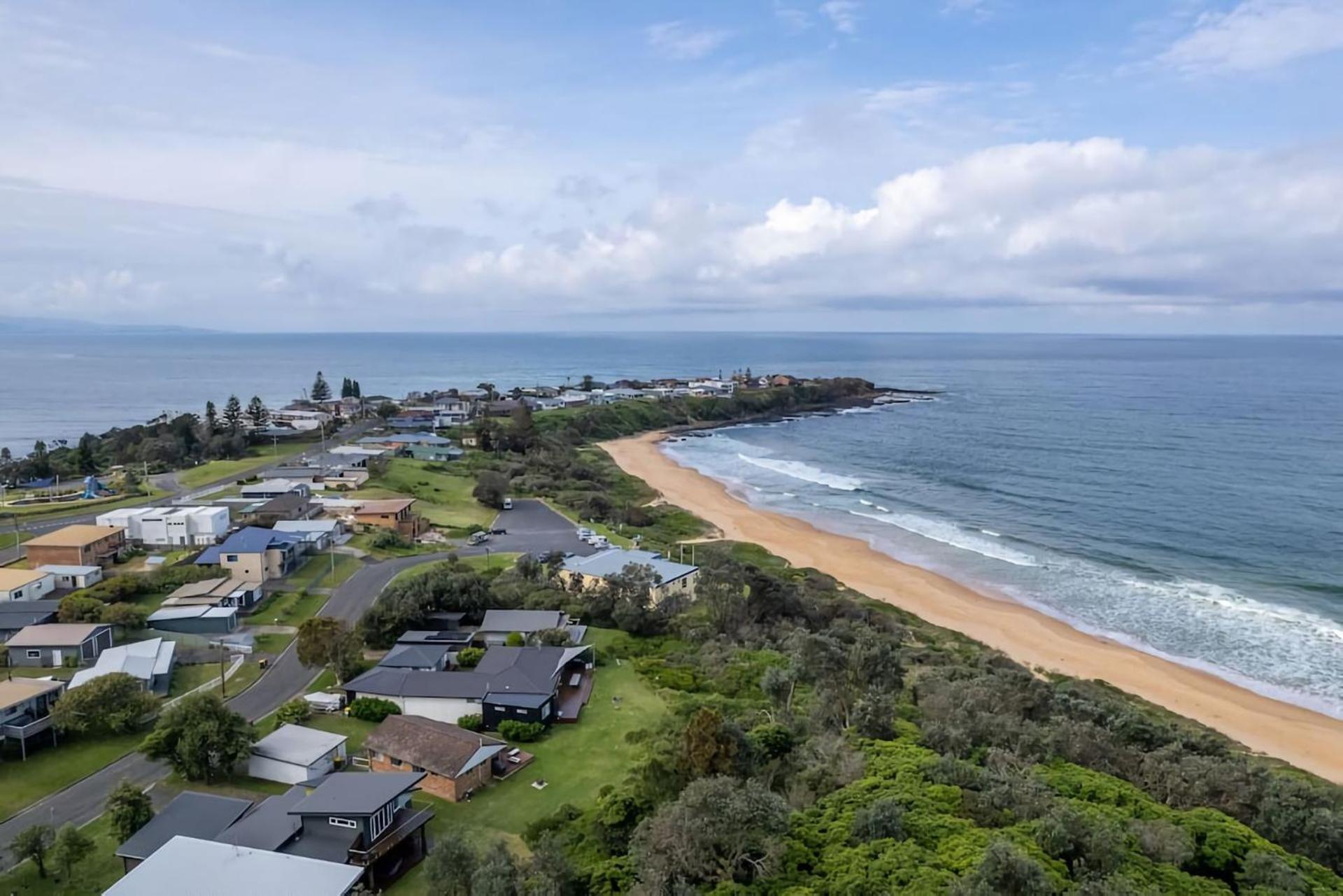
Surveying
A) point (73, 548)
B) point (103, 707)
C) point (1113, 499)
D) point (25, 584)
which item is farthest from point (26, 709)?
point (1113, 499)

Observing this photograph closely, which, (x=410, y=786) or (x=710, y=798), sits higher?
(x=710, y=798)

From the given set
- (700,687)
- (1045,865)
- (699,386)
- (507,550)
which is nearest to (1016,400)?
(699,386)

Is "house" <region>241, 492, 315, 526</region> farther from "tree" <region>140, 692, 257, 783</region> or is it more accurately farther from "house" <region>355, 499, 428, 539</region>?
"tree" <region>140, 692, 257, 783</region>

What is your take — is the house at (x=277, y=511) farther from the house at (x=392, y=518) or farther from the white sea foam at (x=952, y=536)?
the white sea foam at (x=952, y=536)

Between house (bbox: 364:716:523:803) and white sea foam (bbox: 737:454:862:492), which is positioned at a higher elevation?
house (bbox: 364:716:523:803)

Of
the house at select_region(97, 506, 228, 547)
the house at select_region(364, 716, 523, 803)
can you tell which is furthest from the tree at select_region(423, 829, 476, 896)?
the house at select_region(97, 506, 228, 547)

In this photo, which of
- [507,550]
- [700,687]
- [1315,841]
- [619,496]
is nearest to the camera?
[1315,841]

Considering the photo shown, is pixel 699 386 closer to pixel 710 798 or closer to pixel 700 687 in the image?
pixel 700 687
